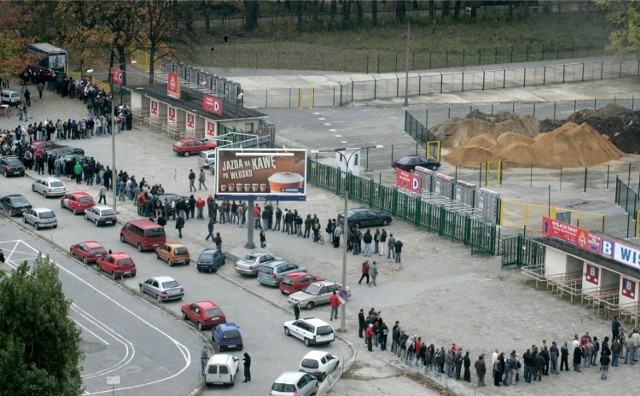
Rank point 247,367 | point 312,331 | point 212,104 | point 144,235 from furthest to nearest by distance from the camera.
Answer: point 212,104, point 144,235, point 312,331, point 247,367

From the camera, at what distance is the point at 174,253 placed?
242ft

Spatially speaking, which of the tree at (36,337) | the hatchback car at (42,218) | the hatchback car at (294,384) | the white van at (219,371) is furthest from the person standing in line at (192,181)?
the tree at (36,337)

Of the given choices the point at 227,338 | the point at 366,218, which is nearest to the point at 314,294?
the point at 227,338

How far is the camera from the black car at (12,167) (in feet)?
292

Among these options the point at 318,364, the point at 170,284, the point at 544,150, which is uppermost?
the point at 544,150

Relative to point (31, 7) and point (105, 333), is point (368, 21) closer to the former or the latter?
point (31, 7)

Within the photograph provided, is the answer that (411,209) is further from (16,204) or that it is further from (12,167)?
(12,167)

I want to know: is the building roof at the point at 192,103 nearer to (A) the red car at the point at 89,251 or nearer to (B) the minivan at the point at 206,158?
(B) the minivan at the point at 206,158

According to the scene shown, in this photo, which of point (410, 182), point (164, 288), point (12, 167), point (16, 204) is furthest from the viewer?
point (12, 167)

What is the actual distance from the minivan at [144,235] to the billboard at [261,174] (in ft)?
12.6

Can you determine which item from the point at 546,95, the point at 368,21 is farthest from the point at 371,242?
the point at 368,21

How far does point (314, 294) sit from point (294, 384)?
12.5 m

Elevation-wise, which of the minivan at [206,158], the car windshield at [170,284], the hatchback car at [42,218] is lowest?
the car windshield at [170,284]

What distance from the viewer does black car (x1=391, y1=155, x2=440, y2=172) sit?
9362 centimetres
